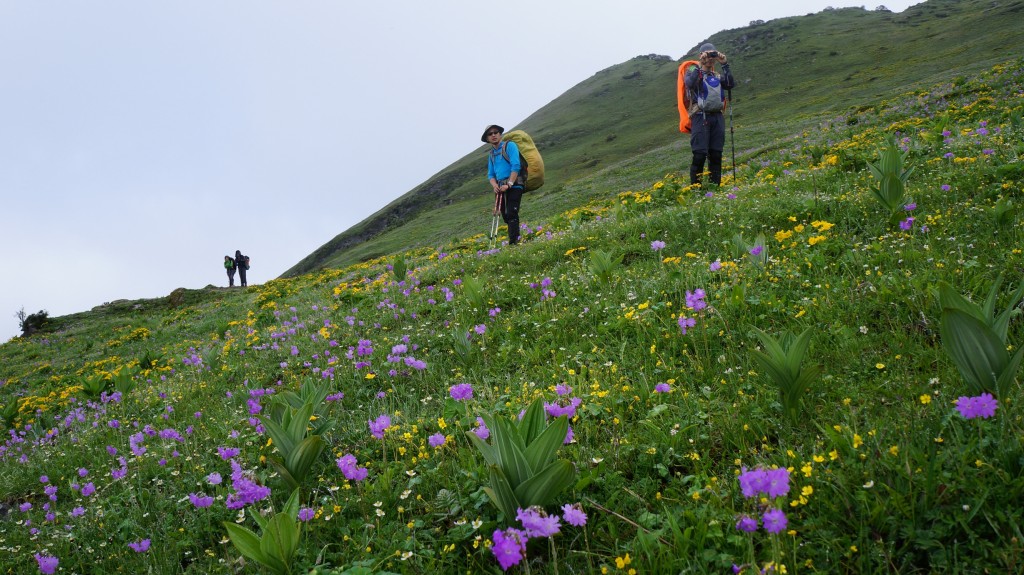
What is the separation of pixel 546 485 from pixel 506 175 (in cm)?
929

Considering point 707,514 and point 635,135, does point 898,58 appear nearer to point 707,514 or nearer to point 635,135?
point 635,135

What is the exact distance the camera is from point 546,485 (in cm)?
221

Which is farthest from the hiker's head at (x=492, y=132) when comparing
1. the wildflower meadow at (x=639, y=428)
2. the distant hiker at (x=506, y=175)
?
the wildflower meadow at (x=639, y=428)

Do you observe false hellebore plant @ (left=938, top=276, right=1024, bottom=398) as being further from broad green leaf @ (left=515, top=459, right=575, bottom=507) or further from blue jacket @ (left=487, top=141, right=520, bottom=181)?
blue jacket @ (left=487, top=141, right=520, bottom=181)

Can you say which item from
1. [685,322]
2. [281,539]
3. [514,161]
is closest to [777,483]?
[281,539]

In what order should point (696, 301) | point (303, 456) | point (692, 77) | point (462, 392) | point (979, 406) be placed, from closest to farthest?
1. point (979, 406)
2. point (303, 456)
3. point (462, 392)
4. point (696, 301)
5. point (692, 77)

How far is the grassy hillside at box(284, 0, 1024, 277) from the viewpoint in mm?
46969

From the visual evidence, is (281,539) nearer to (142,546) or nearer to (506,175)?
(142,546)

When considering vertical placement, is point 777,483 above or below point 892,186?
below

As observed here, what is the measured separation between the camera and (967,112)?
448 inches

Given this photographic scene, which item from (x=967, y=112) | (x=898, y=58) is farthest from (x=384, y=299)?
(x=898, y=58)

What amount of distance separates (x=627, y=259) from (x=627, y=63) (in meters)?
161

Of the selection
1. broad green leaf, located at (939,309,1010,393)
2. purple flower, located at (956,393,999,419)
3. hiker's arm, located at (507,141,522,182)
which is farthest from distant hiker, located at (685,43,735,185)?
purple flower, located at (956,393,999,419)

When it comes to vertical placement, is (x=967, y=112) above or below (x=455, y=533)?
above
